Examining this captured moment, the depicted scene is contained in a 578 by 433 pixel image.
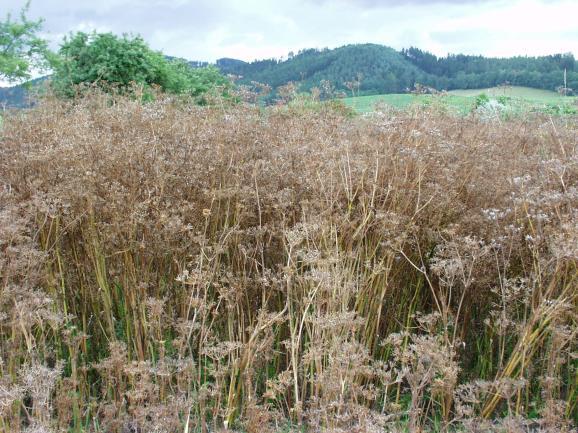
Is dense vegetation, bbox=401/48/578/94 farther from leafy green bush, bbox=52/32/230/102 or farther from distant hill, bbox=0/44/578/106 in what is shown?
leafy green bush, bbox=52/32/230/102

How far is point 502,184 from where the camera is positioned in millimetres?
4012

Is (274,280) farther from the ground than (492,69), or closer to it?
closer to it

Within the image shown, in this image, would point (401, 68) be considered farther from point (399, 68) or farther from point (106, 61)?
point (106, 61)

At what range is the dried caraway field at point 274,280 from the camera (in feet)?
10.0

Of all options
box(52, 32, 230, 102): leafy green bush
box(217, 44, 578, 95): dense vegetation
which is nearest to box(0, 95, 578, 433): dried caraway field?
box(52, 32, 230, 102): leafy green bush

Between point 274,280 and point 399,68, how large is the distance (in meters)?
26.7

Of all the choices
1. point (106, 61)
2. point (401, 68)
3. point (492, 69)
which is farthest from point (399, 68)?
point (106, 61)

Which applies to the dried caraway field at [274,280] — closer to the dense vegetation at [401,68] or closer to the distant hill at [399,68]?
the distant hill at [399,68]

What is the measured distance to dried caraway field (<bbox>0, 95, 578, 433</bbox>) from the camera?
3.06m

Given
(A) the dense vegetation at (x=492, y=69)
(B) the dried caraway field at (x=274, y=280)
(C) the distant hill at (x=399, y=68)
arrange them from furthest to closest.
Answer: (C) the distant hill at (x=399, y=68)
(A) the dense vegetation at (x=492, y=69)
(B) the dried caraway field at (x=274, y=280)

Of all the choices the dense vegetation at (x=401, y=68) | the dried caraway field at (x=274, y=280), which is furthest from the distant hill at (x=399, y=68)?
the dried caraway field at (x=274, y=280)

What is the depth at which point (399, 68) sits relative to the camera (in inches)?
1118

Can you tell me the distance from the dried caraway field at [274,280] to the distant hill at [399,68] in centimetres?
1207

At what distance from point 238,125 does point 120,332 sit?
64.7 inches
